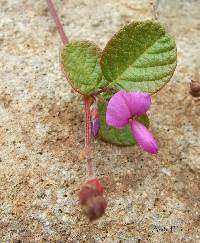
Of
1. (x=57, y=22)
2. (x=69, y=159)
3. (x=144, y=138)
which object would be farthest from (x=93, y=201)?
(x=57, y=22)

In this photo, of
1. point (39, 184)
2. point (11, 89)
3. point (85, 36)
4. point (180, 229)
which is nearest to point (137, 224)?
point (180, 229)

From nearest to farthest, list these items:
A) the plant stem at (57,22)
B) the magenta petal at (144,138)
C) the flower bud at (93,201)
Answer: the flower bud at (93,201) < the magenta petal at (144,138) < the plant stem at (57,22)

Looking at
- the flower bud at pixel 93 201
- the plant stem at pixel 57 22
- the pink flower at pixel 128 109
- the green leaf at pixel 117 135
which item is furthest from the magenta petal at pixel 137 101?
the plant stem at pixel 57 22

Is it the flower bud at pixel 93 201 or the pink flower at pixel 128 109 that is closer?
the flower bud at pixel 93 201

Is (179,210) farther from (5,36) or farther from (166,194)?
(5,36)

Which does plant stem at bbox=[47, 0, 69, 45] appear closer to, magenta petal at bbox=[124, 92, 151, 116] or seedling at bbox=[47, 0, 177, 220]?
seedling at bbox=[47, 0, 177, 220]

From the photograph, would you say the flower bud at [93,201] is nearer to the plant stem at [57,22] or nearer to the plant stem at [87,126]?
the plant stem at [87,126]

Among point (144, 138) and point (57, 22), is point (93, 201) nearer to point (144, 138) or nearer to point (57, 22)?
point (144, 138)

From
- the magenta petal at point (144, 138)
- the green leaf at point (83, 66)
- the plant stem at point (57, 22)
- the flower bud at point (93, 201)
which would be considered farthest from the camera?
the plant stem at point (57, 22)
